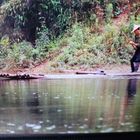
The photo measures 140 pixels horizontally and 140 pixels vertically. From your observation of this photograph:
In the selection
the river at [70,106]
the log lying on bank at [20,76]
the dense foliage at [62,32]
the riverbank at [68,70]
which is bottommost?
the river at [70,106]

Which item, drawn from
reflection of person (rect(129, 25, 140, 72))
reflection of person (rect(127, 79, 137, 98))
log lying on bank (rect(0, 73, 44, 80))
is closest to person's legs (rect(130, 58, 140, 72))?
reflection of person (rect(129, 25, 140, 72))

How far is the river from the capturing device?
11.4ft

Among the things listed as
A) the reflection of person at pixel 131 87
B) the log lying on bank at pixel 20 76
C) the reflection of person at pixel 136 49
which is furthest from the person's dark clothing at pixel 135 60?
the log lying on bank at pixel 20 76

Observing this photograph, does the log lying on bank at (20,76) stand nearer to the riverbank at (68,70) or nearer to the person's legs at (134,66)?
the riverbank at (68,70)

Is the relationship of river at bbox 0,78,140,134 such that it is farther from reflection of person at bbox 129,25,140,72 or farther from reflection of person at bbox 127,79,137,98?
reflection of person at bbox 129,25,140,72

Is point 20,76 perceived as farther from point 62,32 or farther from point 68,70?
point 62,32

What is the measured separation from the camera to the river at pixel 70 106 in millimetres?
3463

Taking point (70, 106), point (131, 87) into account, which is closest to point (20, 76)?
point (70, 106)

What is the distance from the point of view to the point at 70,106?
3.94 metres

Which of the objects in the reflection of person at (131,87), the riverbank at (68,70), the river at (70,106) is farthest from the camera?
the riverbank at (68,70)

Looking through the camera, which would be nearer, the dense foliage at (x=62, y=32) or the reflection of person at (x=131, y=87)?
the reflection of person at (x=131, y=87)

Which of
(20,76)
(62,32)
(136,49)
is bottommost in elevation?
(20,76)

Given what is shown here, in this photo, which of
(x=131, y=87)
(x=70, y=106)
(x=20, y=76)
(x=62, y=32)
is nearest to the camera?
(x=70, y=106)

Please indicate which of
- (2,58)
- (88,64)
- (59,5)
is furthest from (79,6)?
(2,58)
